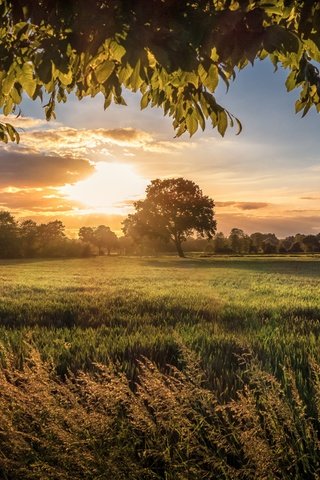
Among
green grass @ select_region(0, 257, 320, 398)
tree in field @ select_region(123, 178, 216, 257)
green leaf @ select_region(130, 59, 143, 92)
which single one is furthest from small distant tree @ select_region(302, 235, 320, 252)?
green leaf @ select_region(130, 59, 143, 92)

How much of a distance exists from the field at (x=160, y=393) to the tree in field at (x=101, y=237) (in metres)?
102

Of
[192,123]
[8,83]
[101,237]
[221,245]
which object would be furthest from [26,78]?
[101,237]

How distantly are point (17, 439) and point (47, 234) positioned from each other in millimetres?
96913

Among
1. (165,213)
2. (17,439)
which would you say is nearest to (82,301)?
(17,439)

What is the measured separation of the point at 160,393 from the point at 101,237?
113988mm

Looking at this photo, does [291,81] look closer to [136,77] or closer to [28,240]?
[136,77]

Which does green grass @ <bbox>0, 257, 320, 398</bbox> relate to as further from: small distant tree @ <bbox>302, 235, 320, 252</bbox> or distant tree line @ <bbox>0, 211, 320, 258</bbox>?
small distant tree @ <bbox>302, 235, 320, 252</bbox>

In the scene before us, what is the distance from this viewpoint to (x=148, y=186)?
72.9 m

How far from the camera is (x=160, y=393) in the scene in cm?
285

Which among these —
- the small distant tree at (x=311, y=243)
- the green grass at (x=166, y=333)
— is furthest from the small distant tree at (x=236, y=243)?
the green grass at (x=166, y=333)

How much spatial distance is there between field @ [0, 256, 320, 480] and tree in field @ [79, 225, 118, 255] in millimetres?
102340

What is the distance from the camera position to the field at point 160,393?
2785 millimetres

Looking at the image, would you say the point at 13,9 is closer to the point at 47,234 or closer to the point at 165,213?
the point at 165,213

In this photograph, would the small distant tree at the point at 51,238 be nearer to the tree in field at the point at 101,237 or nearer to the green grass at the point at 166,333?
the tree in field at the point at 101,237
